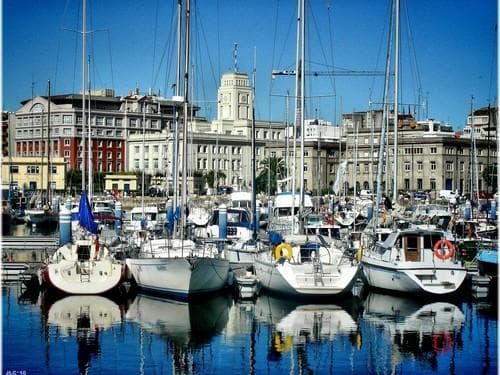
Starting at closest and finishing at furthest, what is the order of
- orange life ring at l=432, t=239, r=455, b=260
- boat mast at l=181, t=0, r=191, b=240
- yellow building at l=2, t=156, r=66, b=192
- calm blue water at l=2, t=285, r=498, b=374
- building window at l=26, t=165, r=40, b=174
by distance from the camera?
calm blue water at l=2, t=285, r=498, b=374
orange life ring at l=432, t=239, r=455, b=260
boat mast at l=181, t=0, r=191, b=240
yellow building at l=2, t=156, r=66, b=192
building window at l=26, t=165, r=40, b=174

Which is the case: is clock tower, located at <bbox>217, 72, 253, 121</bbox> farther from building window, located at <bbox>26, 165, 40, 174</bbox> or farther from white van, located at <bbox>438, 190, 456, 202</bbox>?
white van, located at <bbox>438, 190, 456, 202</bbox>

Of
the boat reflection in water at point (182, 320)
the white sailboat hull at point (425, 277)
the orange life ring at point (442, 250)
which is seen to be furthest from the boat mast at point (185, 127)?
the orange life ring at point (442, 250)

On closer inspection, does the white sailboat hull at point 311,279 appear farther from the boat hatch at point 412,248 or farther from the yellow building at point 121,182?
the yellow building at point 121,182

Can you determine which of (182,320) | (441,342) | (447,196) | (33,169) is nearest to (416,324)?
(441,342)

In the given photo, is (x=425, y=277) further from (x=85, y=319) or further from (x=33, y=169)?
(x=33, y=169)

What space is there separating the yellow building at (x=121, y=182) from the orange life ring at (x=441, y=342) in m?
102

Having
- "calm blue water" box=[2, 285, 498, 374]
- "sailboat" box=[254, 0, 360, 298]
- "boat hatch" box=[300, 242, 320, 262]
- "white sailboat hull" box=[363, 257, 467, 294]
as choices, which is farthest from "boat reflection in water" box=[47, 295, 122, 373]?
"white sailboat hull" box=[363, 257, 467, 294]

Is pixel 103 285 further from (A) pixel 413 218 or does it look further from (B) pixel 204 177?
(B) pixel 204 177

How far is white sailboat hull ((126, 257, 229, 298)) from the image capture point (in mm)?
35938

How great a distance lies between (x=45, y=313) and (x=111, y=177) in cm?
9764

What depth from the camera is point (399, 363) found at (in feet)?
91.0

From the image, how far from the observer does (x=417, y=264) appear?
3706 cm

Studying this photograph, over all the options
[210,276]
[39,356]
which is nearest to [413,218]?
[210,276]

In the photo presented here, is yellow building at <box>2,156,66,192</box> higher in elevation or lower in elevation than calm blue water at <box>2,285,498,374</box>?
higher
